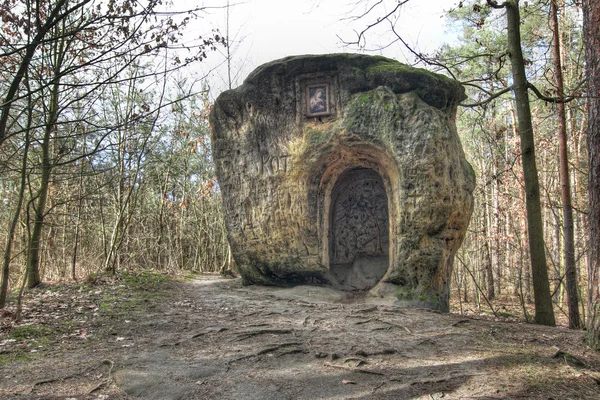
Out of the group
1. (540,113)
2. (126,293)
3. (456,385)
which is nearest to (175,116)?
(126,293)

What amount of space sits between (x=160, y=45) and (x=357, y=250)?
5874 millimetres

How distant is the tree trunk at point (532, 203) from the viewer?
249 inches

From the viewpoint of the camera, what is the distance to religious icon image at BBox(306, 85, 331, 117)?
26.0 feet

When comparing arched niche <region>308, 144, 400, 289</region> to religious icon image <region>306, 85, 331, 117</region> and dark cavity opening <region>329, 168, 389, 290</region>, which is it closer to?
dark cavity opening <region>329, 168, 389, 290</region>

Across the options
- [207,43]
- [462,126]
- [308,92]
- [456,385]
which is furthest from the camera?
[462,126]

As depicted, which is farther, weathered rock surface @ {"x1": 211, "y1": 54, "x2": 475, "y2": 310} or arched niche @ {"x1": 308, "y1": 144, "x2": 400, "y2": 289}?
arched niche @ {"x1": 308, "y1": 144, "x2": 400, "y2": 289}

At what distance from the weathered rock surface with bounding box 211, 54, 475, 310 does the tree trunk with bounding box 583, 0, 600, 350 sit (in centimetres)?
311

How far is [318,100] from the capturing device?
7.98 meters

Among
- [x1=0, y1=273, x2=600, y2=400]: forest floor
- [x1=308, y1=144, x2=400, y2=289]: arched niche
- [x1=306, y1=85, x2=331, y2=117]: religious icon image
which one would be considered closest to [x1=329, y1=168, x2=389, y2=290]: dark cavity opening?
[x1=308, y1=144, x2=400, y2=289]: arched niche

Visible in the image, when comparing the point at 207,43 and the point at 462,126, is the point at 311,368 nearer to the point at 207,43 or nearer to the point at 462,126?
the point at 207,43

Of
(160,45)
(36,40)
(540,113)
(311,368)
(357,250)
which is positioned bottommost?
(311,368)

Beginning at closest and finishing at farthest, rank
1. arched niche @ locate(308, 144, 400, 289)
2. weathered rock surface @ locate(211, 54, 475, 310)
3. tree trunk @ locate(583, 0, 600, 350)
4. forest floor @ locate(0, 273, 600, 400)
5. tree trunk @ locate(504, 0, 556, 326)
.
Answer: forest floor @ locate(0, 273, 600, 400) → tree trunk @ locate(583, 0, 600, 350) → tree trunk @ locate(504, 0, 556, 326) → weathered rock surface @ locate(211, 54, 475, 310) → arched niche @ locate(308, 144, 400, 289)

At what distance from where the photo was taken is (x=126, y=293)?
7.14 m

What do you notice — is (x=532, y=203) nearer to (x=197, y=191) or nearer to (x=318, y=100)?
(x=318, y=100)
